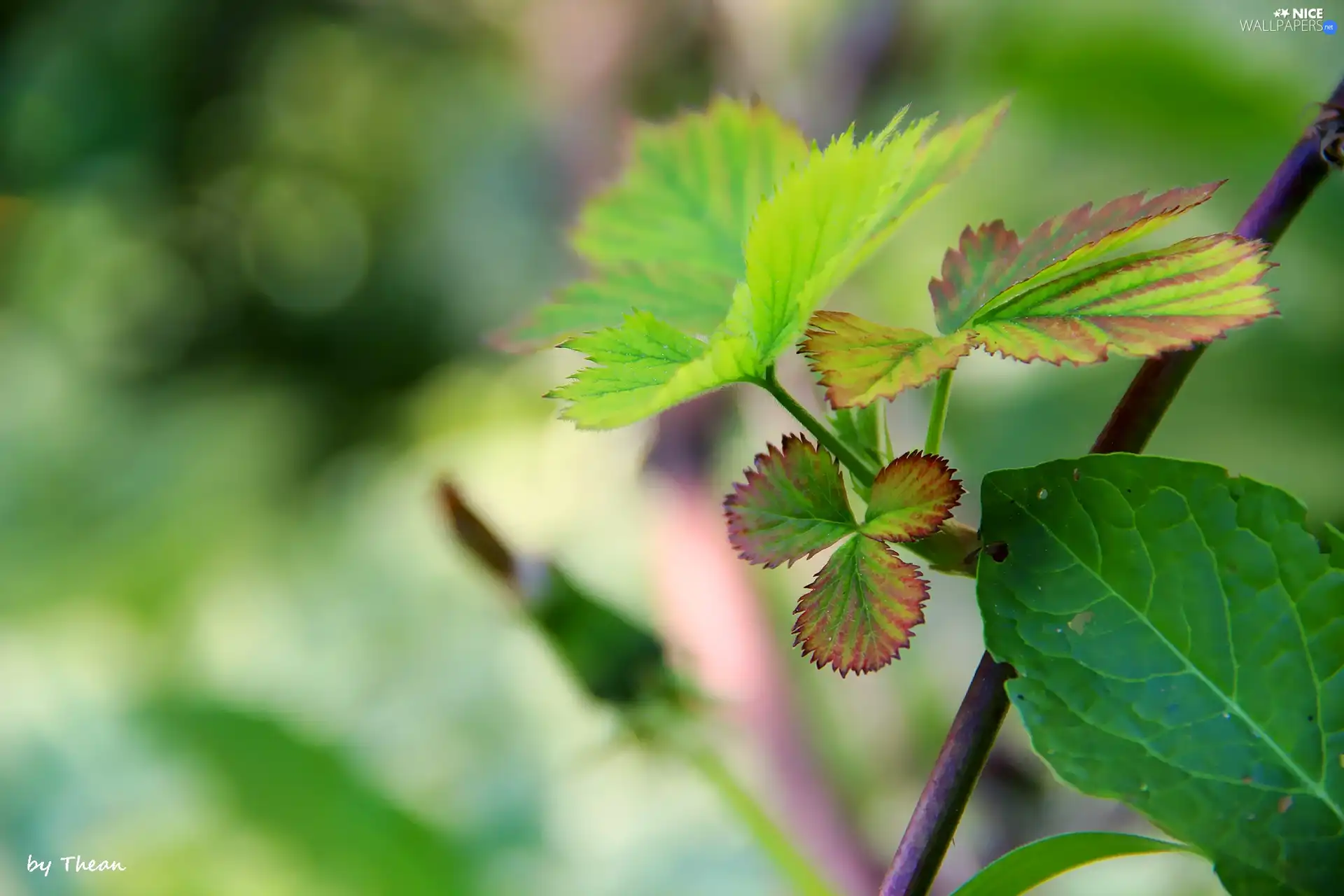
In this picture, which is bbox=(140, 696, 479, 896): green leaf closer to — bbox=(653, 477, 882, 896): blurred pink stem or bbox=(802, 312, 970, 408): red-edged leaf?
bbox=(653, 477, 882, 896): blurred pink stem

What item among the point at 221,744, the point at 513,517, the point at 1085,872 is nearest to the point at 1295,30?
the point at 1085,872

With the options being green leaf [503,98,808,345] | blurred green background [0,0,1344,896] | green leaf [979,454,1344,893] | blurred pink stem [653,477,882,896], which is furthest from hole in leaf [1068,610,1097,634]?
blurred pink stem [653,477,882,896]

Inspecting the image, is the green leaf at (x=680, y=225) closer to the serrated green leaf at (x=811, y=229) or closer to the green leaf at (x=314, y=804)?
the serrated green leaf at (x=811, y=229)

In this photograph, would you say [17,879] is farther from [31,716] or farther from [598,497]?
[598,497]

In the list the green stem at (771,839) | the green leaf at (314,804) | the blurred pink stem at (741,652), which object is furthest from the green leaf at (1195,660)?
the green leaf at (314,804)

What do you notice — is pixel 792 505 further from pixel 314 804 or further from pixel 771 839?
pixel 314 804

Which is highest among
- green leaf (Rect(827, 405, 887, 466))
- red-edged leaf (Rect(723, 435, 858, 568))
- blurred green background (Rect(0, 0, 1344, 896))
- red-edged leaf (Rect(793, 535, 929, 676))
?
blurred green background (Rect(0, 0, 1344, 896))
